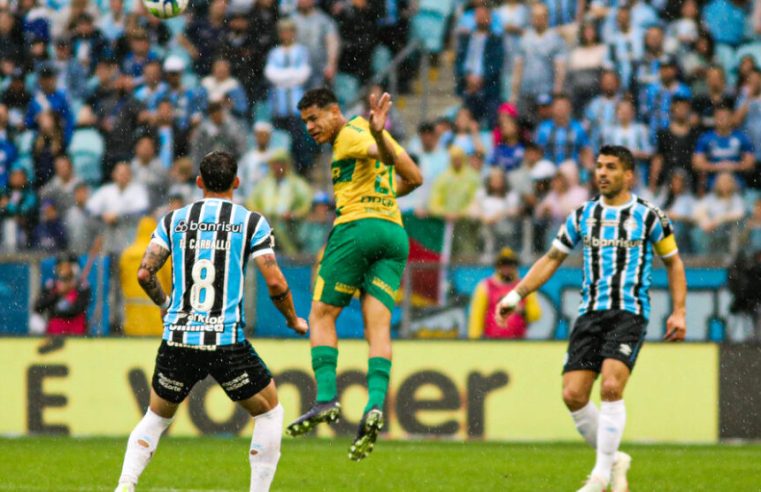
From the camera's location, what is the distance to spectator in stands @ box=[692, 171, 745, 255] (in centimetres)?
1419

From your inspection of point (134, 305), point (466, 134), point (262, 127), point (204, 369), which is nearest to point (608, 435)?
point (204, 369)

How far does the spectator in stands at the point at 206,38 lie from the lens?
1822 cm

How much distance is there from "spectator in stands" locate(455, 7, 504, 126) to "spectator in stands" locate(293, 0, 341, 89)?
160cm

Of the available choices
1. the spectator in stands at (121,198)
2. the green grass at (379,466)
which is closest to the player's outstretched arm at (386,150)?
the green grass at (379,466)

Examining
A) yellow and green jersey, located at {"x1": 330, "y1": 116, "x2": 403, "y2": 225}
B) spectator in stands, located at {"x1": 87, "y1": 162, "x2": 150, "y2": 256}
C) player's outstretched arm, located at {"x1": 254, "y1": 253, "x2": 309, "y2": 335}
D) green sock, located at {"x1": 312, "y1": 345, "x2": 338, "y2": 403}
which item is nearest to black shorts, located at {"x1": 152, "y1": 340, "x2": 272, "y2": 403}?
player's outstretched arm, located at {"x1": 254, "y1": 253, "x2": 309, "y2": 335}

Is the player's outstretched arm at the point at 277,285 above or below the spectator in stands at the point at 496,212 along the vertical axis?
below

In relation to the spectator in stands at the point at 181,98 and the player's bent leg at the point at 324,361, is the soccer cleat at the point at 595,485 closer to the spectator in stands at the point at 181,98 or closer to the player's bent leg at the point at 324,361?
the player's bent leg at the point at 324,361

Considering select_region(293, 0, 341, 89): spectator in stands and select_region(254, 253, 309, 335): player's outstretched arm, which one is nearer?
select_region(254, 253, 309, 335): player's outstretched arm

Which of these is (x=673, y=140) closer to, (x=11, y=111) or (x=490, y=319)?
(x=490, y=319)

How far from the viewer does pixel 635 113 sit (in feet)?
54.3

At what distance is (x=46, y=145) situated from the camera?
693 inches

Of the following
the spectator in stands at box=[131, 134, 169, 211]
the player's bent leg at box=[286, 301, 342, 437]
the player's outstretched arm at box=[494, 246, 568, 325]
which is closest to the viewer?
the player's bent leg at box=[286, 301, 342, 437]

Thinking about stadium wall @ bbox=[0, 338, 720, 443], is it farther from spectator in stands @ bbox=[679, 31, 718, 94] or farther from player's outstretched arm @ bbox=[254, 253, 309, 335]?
player's outstretched arm @ bbox=[254, 253, 309, 335]

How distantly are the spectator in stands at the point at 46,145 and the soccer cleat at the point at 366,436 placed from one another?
995 cm
